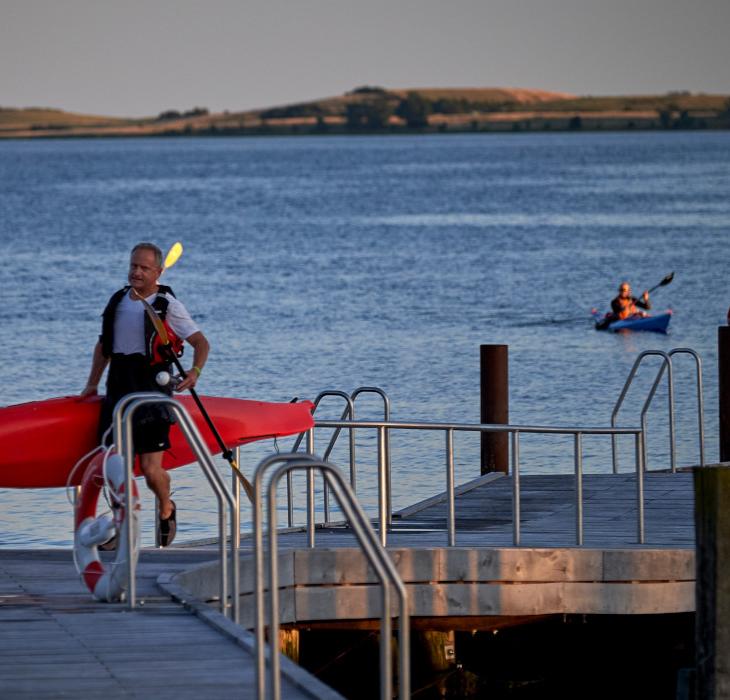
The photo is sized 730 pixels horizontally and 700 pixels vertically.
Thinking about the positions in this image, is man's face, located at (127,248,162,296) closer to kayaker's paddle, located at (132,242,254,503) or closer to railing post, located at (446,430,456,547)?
kayaker's paddle, located at (132,242,254,503)

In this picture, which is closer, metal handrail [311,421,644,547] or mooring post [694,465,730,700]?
mooring post [694,465,730,700]

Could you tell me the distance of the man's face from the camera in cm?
1041

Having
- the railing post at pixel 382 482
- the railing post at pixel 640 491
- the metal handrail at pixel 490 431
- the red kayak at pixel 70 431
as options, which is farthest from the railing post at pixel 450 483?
the railing post at pixel 640 491

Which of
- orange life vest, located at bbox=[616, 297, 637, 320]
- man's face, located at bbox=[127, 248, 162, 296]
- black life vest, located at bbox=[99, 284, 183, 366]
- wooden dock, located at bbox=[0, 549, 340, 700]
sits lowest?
wooden dock, located at bbox=[0, 549, 340, 700]

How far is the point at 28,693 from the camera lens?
7.57 metres

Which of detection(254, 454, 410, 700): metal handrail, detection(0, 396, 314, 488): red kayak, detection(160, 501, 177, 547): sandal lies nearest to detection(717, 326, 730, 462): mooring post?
detection(0, 396, 314, 488): red kayak

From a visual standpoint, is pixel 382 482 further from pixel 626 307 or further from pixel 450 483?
pixel 626 307

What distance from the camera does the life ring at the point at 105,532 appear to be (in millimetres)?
9188

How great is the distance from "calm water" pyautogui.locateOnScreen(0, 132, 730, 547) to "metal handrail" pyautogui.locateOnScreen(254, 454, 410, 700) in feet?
28.8

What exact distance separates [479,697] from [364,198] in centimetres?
9883

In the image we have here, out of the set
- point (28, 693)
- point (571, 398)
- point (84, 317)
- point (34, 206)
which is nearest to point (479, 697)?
→ point (28, 693)

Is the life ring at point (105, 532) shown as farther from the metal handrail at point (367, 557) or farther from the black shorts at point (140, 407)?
the metal handrail at point (367, 557)

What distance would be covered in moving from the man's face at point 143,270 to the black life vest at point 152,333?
0.31ft

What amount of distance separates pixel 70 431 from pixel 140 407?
1.87 ft
